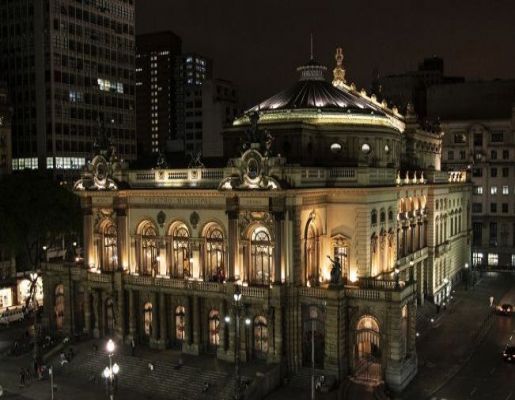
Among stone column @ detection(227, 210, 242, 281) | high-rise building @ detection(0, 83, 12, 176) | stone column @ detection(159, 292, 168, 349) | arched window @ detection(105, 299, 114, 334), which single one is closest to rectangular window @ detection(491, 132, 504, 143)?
stone column @ detection(227, 210, 242, 281)

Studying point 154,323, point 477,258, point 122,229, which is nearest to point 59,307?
point 122,229

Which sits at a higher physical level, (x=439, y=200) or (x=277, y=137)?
(x=277, y=137)

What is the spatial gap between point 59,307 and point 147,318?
1320cm

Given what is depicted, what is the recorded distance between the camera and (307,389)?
51.7 metres

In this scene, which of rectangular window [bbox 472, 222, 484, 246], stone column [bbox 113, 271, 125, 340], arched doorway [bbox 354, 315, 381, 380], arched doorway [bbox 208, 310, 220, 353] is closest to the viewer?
arched doorway [bbox 354, 315, 381, 380]

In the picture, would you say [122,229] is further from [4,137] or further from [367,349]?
[4,137]

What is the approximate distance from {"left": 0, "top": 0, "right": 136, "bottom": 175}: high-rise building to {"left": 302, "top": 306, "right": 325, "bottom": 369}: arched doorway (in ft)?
239

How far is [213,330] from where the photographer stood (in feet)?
190

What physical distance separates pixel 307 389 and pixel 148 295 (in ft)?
58.6

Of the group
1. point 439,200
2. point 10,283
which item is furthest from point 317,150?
point 10,283

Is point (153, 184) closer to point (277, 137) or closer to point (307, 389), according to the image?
point (277, 137)

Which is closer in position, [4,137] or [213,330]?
[213,330]

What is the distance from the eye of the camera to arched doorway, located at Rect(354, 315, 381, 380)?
174 ft

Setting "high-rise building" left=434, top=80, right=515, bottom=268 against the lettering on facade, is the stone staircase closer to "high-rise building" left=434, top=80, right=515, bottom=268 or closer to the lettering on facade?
the lettering on facade
